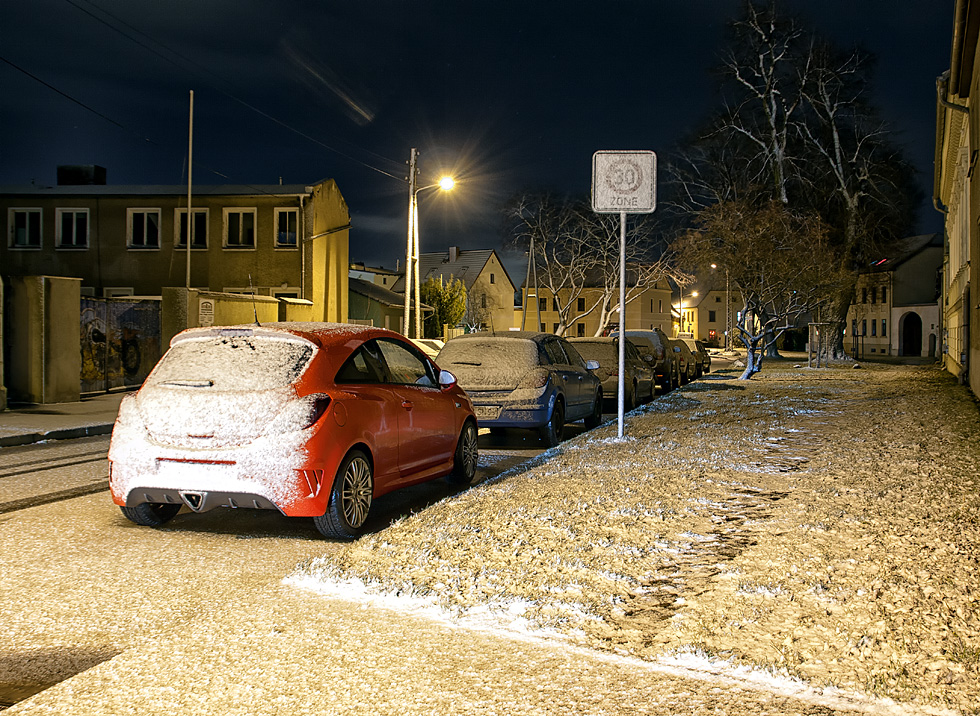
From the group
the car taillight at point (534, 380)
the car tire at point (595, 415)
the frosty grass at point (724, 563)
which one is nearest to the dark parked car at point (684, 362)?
the car tire at point (595, 415)

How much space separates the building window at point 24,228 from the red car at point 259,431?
111 ft

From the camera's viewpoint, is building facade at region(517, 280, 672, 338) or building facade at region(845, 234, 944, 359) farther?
building facade at region(517, 280, 672, 338)

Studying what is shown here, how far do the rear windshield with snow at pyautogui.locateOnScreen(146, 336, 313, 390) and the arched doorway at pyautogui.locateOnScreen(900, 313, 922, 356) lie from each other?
73.1 meters

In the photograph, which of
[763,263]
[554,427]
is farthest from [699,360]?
[554,427]

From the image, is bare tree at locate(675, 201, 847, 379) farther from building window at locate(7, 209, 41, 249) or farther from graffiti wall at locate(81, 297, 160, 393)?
building window at locate(7, 209, 41, 249)

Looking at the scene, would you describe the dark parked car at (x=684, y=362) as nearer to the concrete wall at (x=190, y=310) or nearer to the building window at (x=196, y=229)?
the concrete wall at (x=190, y=310)

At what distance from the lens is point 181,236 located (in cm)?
3606

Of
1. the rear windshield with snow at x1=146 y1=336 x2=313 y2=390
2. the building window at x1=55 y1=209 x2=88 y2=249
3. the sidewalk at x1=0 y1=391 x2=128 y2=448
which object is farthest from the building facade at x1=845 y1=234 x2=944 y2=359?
the rear windshield with snow at x1=146 y1=336 x2=313 y2=390

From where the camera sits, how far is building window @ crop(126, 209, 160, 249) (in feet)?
118

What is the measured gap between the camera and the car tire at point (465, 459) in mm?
9195

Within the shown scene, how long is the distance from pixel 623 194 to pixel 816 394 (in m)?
11.8

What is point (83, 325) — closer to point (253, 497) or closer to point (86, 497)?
point (86, 497)

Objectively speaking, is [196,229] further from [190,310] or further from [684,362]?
[684,362]

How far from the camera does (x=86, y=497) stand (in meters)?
8.34
